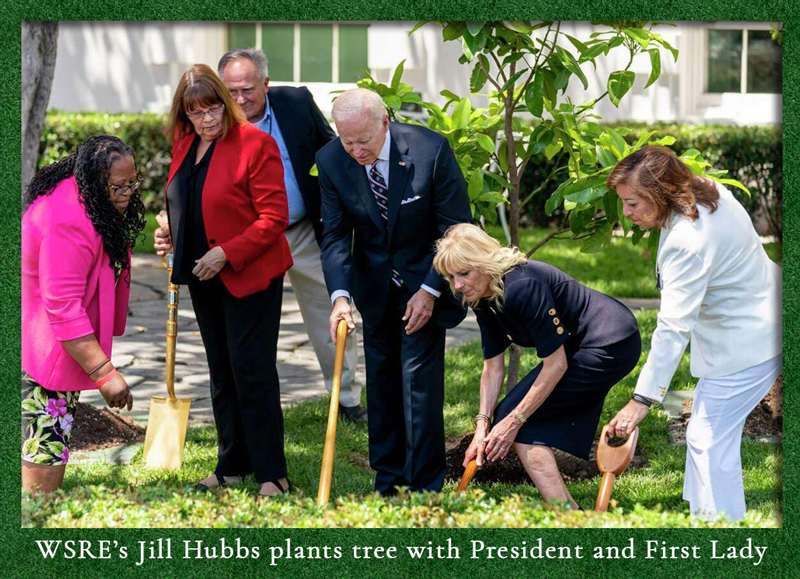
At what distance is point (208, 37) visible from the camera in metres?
12.7

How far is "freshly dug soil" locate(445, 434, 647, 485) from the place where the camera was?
5051 mm

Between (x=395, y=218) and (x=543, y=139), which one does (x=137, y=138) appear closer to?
(x=543, y=139)

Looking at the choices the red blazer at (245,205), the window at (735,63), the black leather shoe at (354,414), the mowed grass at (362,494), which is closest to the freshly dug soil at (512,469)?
the mowed grass at (362,494)

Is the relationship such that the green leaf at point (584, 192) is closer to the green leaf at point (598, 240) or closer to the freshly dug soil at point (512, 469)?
the green leaf at point (598, 240)

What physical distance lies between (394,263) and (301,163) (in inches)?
45.5

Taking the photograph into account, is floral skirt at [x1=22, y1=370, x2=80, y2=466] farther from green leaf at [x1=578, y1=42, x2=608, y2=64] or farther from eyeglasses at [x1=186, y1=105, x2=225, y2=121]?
green leaf at [x1=578, y1=42, x2=608, y2=64]

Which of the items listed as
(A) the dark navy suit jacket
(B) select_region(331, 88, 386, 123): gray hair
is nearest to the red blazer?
(A) the dark navy suit jacket

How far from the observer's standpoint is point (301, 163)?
5281 millimetres

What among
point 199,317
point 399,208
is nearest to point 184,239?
point 199,317

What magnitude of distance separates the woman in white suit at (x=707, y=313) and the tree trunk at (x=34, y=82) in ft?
10.9

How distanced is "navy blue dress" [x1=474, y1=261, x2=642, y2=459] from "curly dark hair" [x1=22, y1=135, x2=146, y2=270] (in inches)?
56.7

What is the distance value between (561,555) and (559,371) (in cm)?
76

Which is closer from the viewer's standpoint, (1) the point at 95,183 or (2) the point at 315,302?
(1) the point at 95,183

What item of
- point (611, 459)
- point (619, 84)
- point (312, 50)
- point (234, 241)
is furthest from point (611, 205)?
point (312, 50)
